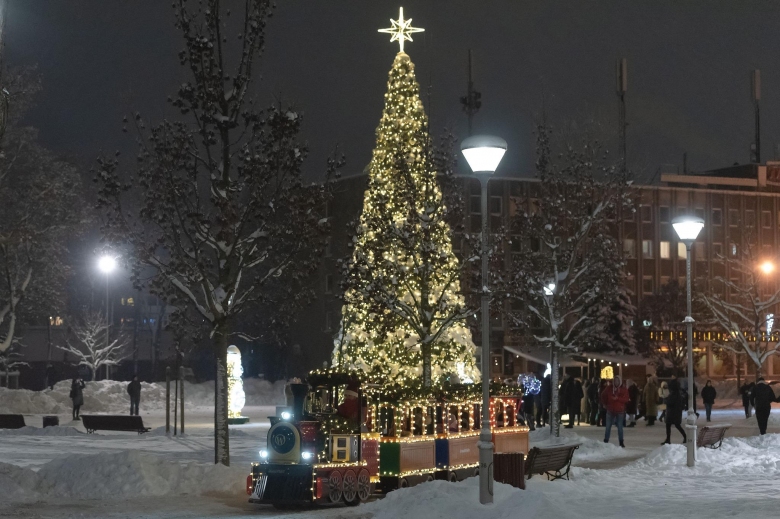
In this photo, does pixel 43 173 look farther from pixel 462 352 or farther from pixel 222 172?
pixel 222 172

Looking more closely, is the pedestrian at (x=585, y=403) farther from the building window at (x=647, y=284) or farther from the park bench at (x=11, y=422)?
the building window at (x=647, y=284)

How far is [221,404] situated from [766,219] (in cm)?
8169

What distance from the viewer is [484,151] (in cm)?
1753

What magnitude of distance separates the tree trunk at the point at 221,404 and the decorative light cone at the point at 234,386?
1674cm

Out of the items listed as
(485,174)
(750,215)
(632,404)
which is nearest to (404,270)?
(632,404)

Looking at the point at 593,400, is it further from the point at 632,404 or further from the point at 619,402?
the point at 619,402

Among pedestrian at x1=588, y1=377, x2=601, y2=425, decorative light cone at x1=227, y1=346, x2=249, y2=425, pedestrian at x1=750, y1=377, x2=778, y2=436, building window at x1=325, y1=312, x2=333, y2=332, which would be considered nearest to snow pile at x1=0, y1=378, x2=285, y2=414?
decorative light cone at x1=227, y1=346, x2=249, y2=425

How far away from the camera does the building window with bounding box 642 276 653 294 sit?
9194 centimetres

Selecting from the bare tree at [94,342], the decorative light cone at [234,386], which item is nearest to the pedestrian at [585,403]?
the decorative light cone at [234,386]

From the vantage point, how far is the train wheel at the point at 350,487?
63.2 ft

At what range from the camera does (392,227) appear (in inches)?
1289

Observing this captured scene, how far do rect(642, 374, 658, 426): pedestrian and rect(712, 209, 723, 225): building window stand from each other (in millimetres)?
55090

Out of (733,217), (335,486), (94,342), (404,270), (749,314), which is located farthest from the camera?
(733,217)

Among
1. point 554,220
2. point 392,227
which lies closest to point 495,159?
point 392,227
